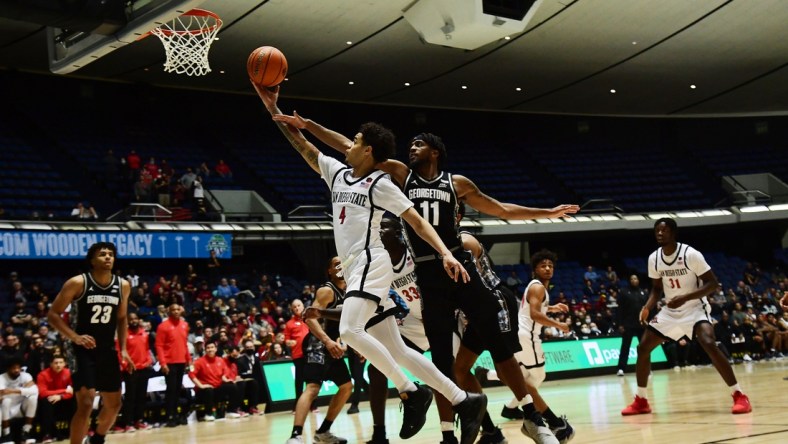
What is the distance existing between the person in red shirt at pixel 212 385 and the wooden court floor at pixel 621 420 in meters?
0.53

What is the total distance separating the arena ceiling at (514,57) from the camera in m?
20.6

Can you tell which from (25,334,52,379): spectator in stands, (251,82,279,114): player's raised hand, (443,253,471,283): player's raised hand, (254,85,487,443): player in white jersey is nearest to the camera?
(443,253,471,283): player's raised hand

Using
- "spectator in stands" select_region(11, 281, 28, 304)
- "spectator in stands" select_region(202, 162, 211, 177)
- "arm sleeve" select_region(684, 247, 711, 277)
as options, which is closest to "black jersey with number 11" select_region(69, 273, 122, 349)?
"arm sleeve" select_region(684, 247, 711, 277)

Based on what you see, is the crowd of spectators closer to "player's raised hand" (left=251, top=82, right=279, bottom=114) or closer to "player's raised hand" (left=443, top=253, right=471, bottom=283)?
"player's raised hand" (left=251, top=82, right=279, bottom=114)

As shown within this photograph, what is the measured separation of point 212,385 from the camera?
12.3 meters

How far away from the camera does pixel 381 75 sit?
25.3 meters

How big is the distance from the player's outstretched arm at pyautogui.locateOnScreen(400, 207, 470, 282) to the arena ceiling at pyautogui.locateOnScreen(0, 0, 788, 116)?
15007 mm

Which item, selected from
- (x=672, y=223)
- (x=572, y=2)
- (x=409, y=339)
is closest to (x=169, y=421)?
(x=409, y=339)

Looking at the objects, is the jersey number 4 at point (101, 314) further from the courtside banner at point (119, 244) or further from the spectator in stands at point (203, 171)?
the spectator in stands at point (203, 171)

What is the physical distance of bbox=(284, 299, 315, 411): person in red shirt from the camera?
1098 cm

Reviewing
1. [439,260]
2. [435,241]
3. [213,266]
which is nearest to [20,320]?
[213,266]

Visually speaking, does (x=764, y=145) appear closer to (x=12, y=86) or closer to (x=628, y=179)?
(x=628, y=179)

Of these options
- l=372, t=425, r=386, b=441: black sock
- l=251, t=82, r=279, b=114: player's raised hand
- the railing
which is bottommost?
l=372, t=425, r=386, b=441: black sock

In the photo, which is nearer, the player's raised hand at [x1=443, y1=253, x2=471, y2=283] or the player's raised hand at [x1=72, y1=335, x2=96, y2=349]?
the player's raised hand at [x1=443, y1=253, x2=471, y2=283]
